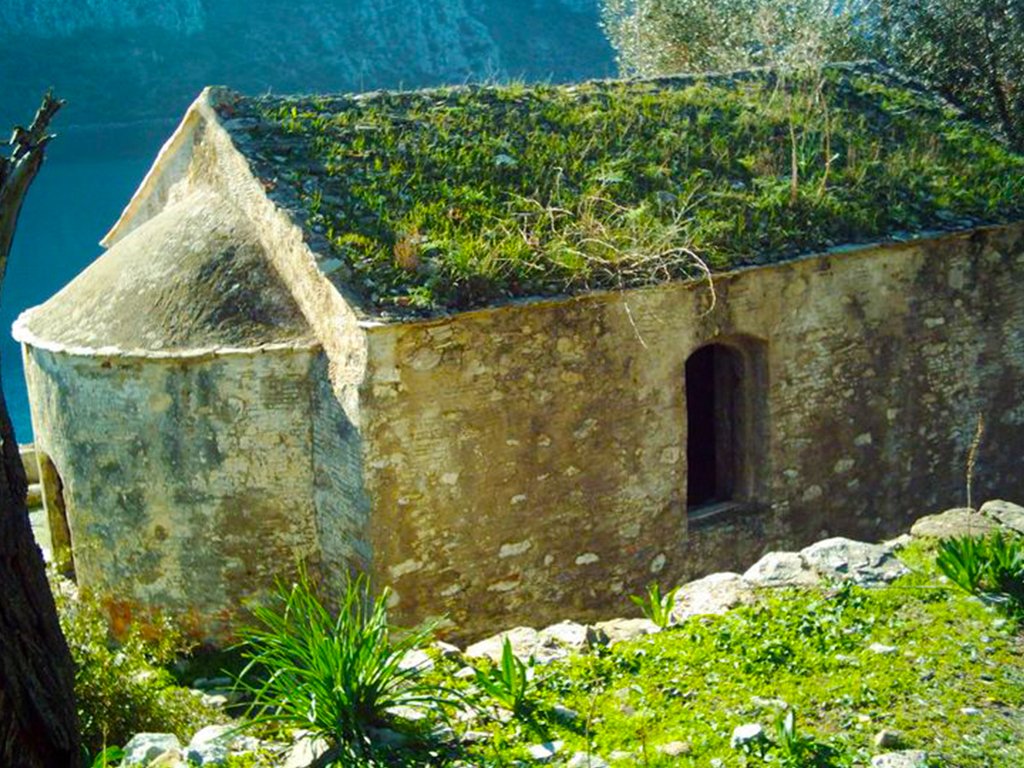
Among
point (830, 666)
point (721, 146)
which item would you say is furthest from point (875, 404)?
point (830, 666)

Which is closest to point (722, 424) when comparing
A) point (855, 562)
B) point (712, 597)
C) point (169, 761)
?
point (855, 562)

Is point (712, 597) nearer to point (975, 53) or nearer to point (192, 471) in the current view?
point (192, 471)

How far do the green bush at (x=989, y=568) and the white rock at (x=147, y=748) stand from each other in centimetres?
451

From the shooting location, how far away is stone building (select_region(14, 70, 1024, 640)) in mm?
9438

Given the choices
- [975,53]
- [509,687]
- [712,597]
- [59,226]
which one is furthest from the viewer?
[59,226]

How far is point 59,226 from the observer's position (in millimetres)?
35000

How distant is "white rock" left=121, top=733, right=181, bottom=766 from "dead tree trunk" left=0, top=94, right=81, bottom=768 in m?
1.80

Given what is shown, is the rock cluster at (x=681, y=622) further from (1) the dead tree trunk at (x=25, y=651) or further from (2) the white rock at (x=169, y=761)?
(1) the dead tree trunk at (x=25, y=651)

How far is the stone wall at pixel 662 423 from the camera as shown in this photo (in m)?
9.38

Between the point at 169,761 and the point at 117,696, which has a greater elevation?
the point at 169,761

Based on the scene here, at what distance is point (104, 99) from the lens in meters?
40.8

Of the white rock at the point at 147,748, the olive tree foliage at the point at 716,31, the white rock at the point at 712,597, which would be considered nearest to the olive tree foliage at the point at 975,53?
the olive tree foliage at the point at 716,31

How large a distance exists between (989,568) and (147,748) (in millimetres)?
4781

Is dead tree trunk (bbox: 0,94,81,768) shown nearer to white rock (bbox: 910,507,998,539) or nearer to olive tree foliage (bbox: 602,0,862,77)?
white rock (bbox: 910,507,998,539)
